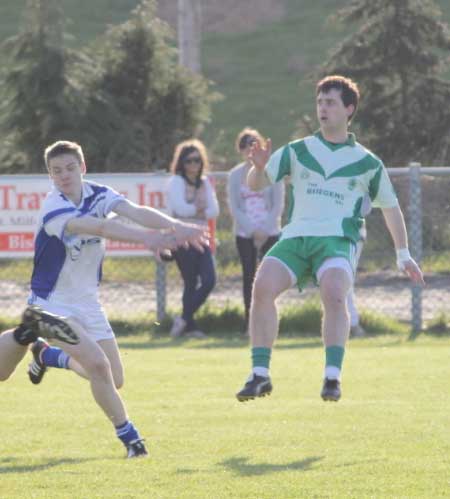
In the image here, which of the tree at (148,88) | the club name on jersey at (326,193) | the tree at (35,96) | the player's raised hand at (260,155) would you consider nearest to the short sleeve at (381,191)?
the club name on jersey at (326,193)

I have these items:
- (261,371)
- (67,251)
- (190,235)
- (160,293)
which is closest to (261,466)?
(261,371)

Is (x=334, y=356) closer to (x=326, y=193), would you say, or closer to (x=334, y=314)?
(x=334, y=314)

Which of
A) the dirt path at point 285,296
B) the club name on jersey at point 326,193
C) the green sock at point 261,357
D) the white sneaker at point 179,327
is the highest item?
the club name on jersey at point 326,193

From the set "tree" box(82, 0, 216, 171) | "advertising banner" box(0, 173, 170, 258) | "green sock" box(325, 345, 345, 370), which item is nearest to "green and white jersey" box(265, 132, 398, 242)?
"green sock" box(325, 345, 345, 370)

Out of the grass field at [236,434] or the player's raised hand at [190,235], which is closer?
the player's raised hand at [190,235]

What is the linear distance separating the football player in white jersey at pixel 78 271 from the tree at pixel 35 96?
14324 mm

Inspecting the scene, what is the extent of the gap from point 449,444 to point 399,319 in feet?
26.6

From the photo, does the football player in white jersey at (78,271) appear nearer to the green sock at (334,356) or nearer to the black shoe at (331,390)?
the black shoe at (331,390)

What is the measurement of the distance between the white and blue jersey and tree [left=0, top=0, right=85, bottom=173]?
14336 millimetres

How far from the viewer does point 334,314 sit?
802 cm

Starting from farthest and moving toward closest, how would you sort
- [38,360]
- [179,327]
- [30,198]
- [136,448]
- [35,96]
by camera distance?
1. [35,96]
2. [30,198]
3. [179,327]
4. [38,360]
5. [136,448]

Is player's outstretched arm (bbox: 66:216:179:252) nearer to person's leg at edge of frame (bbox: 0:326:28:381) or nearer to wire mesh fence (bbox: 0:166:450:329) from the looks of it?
person's leg at edge of frame (bbox: 0:326:28:381)

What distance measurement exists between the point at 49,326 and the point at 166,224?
1039mm

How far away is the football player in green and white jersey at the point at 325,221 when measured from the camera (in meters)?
8.02
